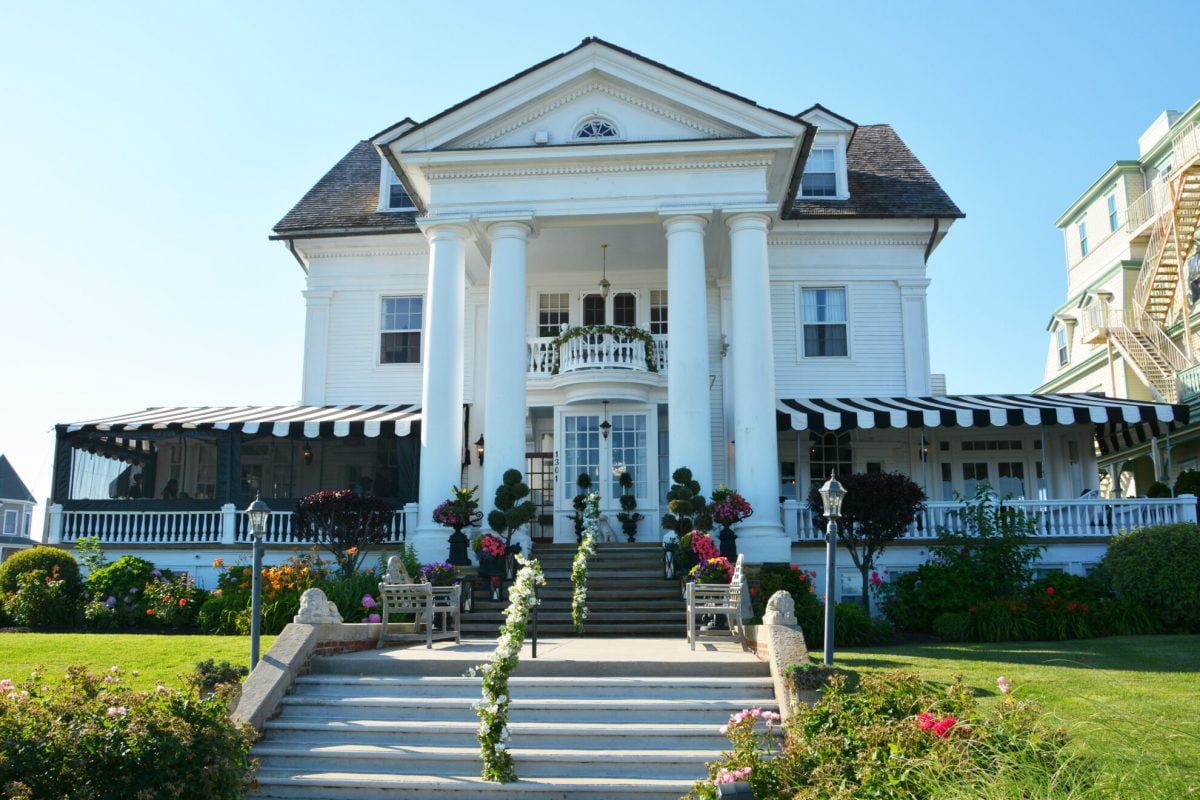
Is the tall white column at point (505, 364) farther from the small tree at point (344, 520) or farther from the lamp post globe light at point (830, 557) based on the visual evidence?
the lamp post globe light at point (830, 557)

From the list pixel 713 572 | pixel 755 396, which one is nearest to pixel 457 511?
pixel 713 572

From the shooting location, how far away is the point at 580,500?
22031mm

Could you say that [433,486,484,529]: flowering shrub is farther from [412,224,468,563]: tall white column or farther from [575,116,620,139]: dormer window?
[575,116,620,139]: dormer window

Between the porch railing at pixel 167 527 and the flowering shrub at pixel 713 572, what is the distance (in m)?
7.56

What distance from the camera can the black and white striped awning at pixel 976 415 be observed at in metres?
21.8

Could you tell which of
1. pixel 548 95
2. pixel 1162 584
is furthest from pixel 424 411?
pixel 1162 584

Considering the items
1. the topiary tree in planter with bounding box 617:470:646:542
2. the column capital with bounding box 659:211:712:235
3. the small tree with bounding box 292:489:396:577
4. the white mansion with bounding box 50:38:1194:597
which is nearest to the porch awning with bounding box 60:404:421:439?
the white mansion with bounding box 50:38:1194:597

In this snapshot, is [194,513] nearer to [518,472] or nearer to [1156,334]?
[518,472]

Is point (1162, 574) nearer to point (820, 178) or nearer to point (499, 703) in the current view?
point (499, 703)

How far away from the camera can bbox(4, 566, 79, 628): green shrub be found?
18.5m

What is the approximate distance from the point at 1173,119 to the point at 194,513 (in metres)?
30.9

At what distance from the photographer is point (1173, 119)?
108 ft

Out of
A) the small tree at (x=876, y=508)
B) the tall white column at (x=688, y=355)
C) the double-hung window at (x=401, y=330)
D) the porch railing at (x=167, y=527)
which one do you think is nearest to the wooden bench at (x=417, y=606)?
the tall white column at (x=688, y=355)

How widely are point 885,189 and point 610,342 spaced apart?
868 cm
